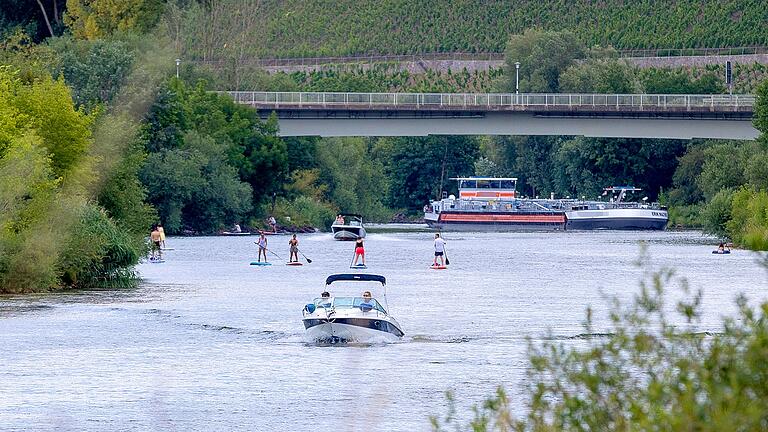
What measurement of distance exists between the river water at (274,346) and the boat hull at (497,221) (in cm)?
6854

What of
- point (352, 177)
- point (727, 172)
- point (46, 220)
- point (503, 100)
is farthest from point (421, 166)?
point (46, 220)

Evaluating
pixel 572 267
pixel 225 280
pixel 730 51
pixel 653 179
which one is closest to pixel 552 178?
pixel 653 179

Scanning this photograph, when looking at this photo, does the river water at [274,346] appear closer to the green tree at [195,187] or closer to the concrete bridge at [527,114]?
the green tree at [195,187]

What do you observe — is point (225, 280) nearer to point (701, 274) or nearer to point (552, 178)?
point (701, 274)

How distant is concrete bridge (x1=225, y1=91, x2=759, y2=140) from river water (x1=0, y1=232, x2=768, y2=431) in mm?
32531

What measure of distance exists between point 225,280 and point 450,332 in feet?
67.2

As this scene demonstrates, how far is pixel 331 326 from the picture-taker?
34.8 m

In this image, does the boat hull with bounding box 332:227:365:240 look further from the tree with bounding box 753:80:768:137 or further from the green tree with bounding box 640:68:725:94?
the green tree with bounding box 640:68:725:94

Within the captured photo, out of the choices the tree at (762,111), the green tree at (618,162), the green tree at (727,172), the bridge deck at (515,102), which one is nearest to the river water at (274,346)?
the tree at (762,111)

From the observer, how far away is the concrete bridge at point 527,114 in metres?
97.2

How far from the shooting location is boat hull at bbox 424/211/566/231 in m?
135

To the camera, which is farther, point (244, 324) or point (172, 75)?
point (172, 75)

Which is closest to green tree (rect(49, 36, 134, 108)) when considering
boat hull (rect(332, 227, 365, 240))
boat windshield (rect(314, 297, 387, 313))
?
boat hull (rect(332, 227, 365, 240))

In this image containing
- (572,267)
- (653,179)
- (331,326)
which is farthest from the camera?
(653,179)
